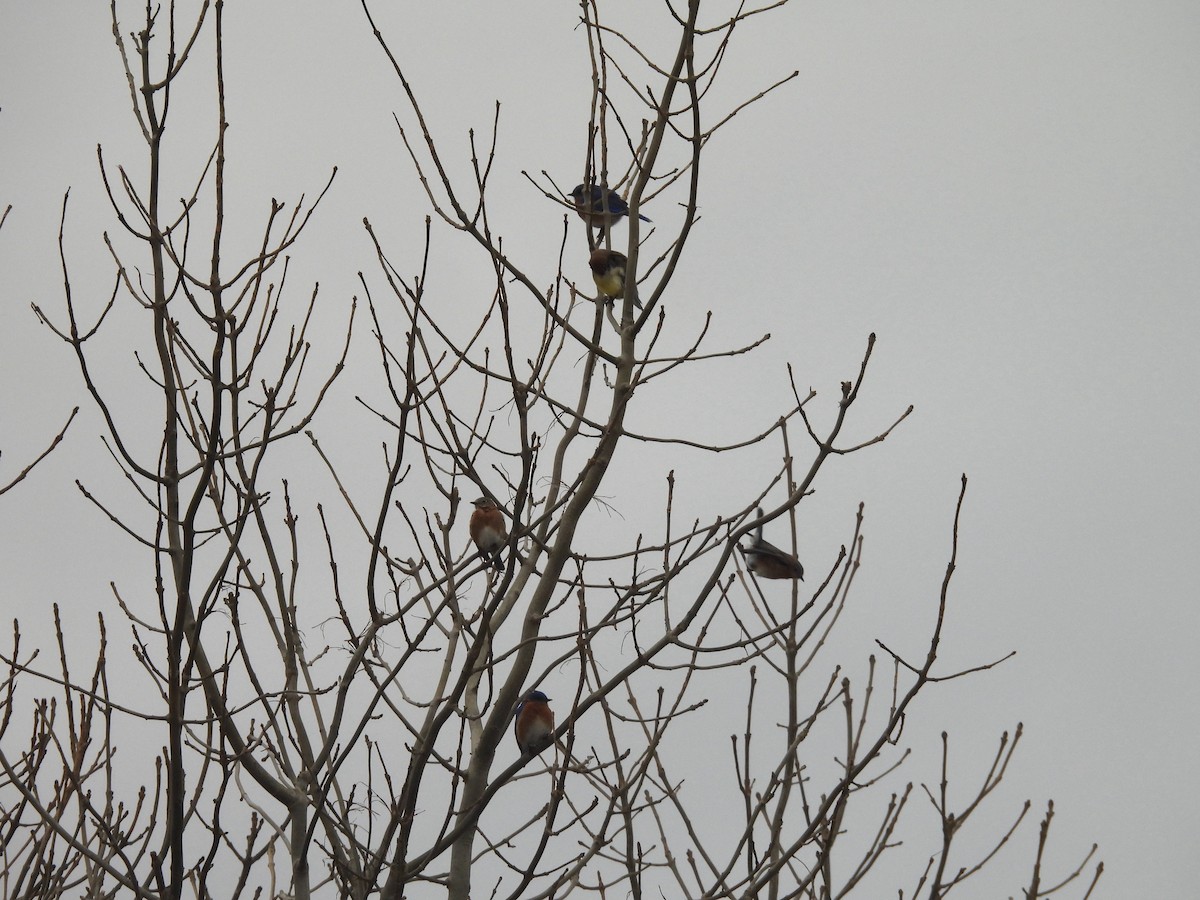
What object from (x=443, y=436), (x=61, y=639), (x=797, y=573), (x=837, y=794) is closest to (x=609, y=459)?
(x=443, y=436)

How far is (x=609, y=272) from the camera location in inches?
201

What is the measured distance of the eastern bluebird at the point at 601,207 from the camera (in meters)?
4.00

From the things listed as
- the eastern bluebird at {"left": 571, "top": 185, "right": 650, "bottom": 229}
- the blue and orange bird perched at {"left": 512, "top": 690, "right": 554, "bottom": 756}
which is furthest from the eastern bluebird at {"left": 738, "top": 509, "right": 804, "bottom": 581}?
the eastern bluebird at {"left": 571, "top": 185, "right": 650, "bottom": 229}

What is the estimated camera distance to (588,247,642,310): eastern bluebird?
454cm

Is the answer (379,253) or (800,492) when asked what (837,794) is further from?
(379,253)

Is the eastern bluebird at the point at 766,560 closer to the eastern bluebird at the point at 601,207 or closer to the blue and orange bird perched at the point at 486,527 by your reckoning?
the blue and orange bird perched at the point at 486,527

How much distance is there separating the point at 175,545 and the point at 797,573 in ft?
7.35

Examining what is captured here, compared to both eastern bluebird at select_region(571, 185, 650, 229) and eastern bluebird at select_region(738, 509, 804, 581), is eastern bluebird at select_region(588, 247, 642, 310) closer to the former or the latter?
eastern bluebird at select_region(571, 185, 650, 229)

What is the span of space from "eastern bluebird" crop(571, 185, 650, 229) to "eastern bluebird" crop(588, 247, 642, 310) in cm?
15

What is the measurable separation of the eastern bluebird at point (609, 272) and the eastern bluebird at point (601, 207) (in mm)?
145

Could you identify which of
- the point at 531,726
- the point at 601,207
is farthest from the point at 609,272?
the point at 531,726

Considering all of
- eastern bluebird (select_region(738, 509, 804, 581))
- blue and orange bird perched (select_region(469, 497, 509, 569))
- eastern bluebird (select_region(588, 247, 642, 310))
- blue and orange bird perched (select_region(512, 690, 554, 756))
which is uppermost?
eastern bluebird (select_region(588, 247, 642, 310))

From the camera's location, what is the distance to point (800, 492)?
342 cm

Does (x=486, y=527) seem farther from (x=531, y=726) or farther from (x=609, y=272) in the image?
(x=609, y=272)
